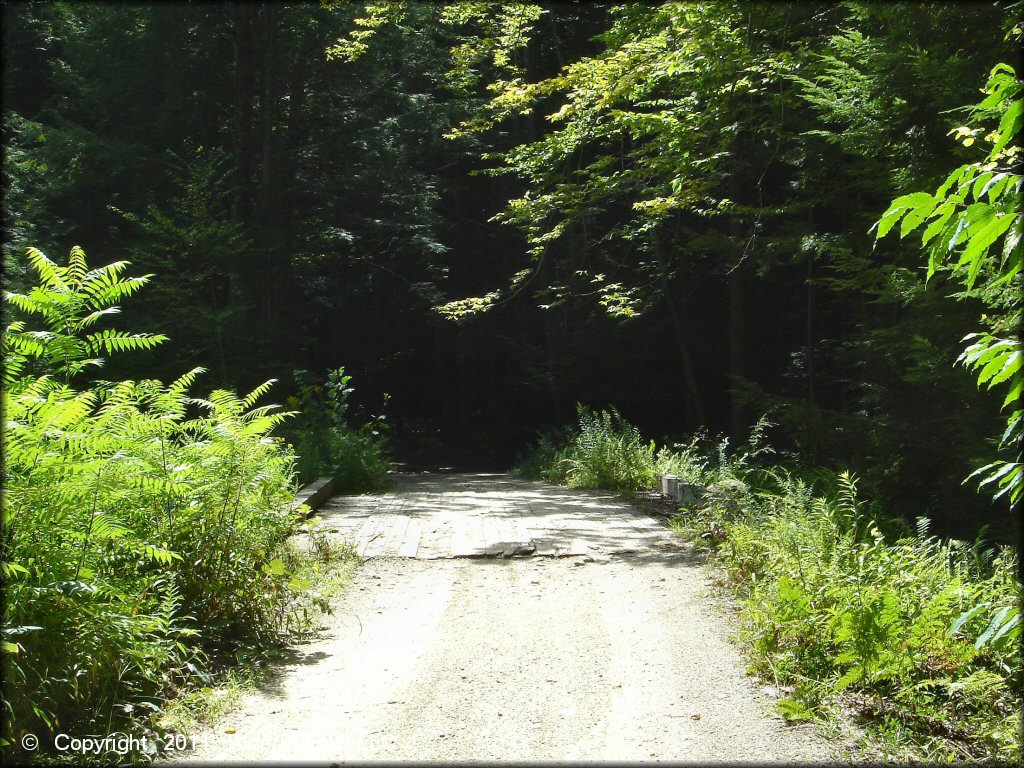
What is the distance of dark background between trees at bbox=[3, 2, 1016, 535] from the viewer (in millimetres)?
18531

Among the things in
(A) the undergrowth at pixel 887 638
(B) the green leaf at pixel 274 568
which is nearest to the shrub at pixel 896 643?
(A) the undergrowth at pixel 887 638

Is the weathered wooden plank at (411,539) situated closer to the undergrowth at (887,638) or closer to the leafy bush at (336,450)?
the leafy bush at (336,450)

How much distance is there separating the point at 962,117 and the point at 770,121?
7.03 m

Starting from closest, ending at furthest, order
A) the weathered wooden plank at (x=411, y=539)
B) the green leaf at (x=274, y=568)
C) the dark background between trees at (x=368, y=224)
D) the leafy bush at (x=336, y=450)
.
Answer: the green leaf at (x=274, y=568) < the weathered wooden plank at (x=411, y=539) < the leafy bush at (x=336, y=450) < the dark background between trees at (x=368, y=224)

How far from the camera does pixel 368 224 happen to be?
24.8 meters

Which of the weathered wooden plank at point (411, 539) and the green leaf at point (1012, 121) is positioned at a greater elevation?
the green leaf at point (1012, 121)

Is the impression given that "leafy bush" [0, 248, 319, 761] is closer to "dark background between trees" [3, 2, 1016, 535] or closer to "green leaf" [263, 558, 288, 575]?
"green leaf" [263, 558, 288, 575]

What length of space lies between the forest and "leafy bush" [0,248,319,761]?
23 millimetres

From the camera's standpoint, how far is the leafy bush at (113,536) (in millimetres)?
3678

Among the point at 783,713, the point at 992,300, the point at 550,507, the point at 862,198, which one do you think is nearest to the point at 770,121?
the point at 862,198

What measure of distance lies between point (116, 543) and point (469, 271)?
2602cm

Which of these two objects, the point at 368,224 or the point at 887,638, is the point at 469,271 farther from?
the point at 887,638

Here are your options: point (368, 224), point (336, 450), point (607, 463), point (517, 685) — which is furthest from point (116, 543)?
point (368, 224)

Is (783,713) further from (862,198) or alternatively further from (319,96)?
(319,96)
